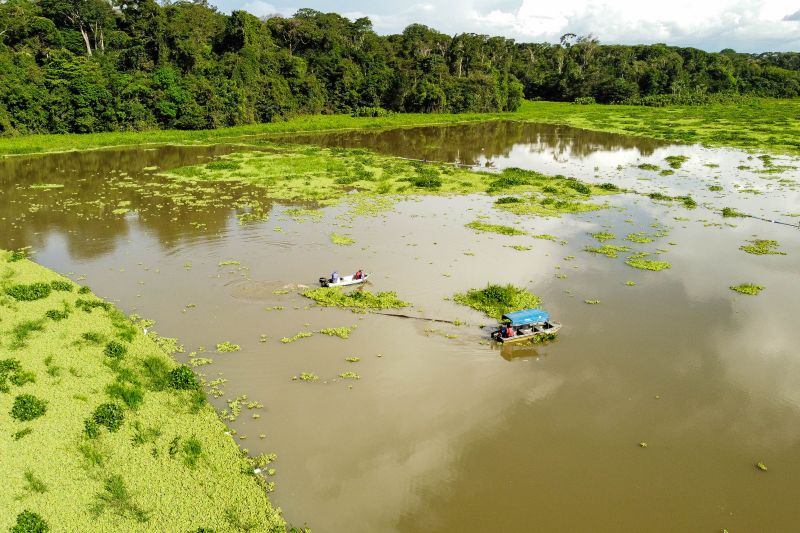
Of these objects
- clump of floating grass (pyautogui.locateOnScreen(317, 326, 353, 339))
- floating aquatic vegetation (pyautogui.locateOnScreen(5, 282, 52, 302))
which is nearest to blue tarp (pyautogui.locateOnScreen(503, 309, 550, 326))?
clump of floating grass (pyautogui.locateOnScreen(317, 326, 353, 339))

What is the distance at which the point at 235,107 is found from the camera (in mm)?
69625

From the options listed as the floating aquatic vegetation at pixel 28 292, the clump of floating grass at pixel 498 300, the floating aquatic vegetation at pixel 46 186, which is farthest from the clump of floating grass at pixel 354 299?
the floating aquatic vegetation at pixel 46 186

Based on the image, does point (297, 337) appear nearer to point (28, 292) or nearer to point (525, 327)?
point (525, 327)

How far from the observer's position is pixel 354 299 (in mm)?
21234

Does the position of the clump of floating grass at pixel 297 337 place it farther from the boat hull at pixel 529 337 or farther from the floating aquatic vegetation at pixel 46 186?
the floating aquatic vegetation at pixel 46 186

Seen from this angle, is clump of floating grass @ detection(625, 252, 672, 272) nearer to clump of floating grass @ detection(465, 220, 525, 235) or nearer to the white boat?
clump of floating grass @ detection(465, 220, 525, 235)

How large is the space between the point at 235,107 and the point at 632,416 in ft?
219

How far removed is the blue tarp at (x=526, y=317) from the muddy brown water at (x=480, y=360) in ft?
3.47

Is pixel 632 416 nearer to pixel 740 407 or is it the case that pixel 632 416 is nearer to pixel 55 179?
pixel 740 407

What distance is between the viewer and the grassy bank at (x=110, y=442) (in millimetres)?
10688


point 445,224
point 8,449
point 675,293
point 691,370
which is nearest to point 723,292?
point 675,293

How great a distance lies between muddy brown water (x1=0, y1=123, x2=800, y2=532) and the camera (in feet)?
40.0

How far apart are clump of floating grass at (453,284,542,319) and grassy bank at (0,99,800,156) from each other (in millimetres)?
50528

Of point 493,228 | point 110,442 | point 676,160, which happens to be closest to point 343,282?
point 110,442
